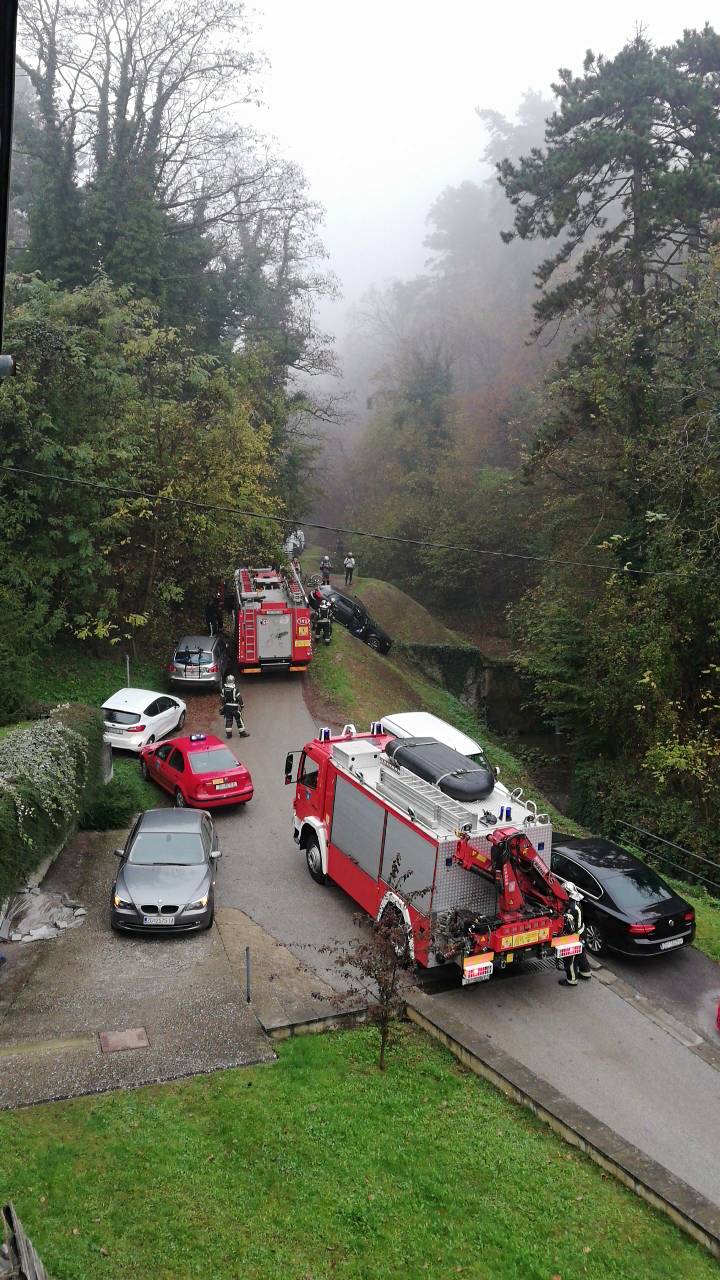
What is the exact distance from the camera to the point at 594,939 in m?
13.4

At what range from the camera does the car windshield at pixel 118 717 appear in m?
20.6

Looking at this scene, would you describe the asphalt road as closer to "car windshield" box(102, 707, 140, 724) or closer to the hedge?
the hedge

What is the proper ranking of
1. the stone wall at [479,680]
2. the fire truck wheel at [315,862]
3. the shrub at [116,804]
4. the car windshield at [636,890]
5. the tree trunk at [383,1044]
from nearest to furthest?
the tree trunk at [383,1044] < the car windshield at [636,890] < the fire truck wheel at [315,862] < the shrub at [116,804] < the stone wall at [479,680]

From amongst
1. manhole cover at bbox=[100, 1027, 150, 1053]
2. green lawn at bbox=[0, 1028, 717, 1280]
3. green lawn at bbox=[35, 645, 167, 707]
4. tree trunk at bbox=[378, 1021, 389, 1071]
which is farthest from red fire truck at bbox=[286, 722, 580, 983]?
green lawn at bbox=[35, 645, 167, 707]

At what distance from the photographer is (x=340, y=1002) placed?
9.97m

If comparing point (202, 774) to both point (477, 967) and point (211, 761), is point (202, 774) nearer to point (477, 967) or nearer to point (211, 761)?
point (211, 761)

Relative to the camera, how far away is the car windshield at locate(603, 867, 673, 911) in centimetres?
1324

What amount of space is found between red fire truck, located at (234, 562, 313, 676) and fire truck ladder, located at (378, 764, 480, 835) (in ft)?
44.7

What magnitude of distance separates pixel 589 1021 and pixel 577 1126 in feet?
9.37

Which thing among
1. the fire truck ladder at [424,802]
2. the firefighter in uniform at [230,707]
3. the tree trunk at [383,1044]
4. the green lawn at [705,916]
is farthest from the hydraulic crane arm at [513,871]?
the firefighter in uniform at [230,707]

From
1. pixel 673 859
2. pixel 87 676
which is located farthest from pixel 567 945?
pixel 87 676

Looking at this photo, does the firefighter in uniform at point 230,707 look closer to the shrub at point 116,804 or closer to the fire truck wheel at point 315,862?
the shrub at point 116,804

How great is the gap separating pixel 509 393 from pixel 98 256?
91.6ft

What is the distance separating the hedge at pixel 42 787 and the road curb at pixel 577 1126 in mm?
5544
